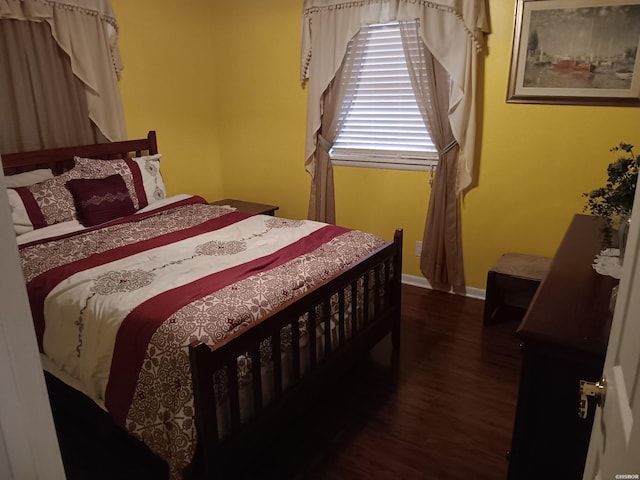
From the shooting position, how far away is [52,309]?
83.3 inches

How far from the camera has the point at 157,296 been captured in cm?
201

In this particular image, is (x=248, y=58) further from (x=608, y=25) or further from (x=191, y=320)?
(x=191, y=320)

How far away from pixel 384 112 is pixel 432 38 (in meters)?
0.64

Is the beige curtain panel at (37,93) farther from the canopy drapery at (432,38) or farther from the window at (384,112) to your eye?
the window at (384,112)

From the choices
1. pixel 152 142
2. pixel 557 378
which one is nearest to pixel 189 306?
pixel 557 378

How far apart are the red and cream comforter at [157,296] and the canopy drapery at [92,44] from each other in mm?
1061

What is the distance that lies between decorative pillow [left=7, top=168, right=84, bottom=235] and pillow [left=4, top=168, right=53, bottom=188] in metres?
0.06

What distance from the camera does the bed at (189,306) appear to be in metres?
1.75

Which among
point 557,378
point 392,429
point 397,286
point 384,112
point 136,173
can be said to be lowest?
point 392,429

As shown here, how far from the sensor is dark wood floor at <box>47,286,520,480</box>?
6.68ft

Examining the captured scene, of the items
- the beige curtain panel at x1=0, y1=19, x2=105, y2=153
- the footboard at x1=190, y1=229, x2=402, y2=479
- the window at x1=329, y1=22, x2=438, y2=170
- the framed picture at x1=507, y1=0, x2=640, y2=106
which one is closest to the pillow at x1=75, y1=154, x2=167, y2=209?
the beige curtain panel at x1=0, y1=19, x2=105, y2=153

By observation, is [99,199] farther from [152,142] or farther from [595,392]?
[595,392]

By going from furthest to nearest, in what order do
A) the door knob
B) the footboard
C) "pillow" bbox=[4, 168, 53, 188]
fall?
"pillow" bbox=[4, 168, 53, 188] → the footboard → the door knob

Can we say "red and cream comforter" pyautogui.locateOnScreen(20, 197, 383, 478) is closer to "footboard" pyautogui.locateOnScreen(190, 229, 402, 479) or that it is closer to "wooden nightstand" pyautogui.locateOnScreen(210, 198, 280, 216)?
"footboard" pyautogui.locateOnScreen(190, 229, 402, 479)
